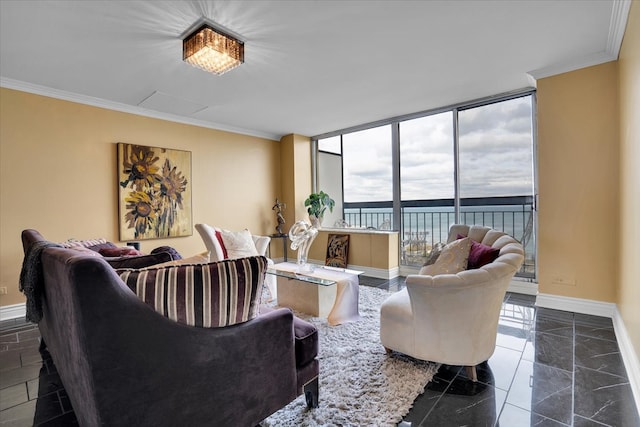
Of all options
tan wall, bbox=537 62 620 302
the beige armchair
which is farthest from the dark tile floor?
tan wall, bbox=537 62 620 302

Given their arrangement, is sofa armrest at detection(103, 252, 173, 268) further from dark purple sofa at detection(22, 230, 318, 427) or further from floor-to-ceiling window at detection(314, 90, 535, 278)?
floor-to-ceiling window at detection(314, 90, 535, 278)

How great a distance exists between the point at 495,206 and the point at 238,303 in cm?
401

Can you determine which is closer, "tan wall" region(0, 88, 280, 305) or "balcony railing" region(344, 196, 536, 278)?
"tan wall" region(0, 88, 280, 305)

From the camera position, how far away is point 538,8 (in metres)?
2.23

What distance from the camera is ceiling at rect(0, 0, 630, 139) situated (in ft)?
7.25

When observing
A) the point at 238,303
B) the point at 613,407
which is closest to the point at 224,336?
the point at 238,303

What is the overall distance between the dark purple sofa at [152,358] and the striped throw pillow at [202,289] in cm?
4

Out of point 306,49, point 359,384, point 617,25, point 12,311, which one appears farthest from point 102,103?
point 617,25

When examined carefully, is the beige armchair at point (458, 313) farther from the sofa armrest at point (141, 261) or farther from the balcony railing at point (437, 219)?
the balcony railing at point (437, 219)

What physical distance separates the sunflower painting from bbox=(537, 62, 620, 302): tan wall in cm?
470

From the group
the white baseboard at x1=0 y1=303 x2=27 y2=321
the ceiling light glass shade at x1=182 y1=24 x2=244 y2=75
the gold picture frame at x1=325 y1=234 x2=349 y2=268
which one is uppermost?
the ceiling light glass shade at x1=182 y1=24 x2=244 y2=75

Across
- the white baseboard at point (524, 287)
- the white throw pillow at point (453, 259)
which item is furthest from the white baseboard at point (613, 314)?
the white throw pillow at point (453, 259)

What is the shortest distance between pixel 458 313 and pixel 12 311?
4480 mm

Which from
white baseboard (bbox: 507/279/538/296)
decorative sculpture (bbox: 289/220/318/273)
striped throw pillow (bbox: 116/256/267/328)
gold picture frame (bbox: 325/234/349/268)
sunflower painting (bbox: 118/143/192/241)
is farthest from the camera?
gold picture frame (bbox: 325/234/349/268)
